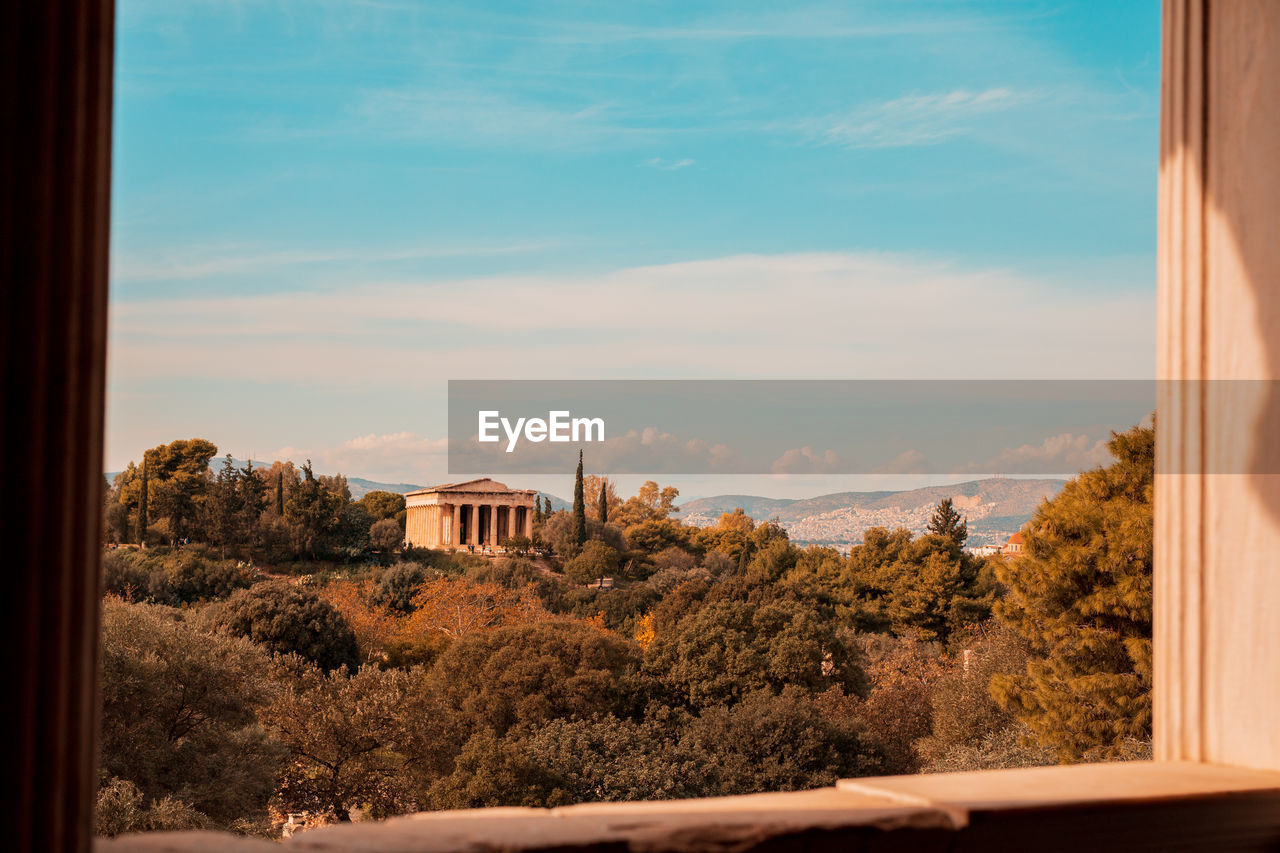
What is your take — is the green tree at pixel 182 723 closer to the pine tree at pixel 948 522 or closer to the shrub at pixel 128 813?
the shrub at pixel 128 813

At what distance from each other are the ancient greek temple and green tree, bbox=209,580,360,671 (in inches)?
808

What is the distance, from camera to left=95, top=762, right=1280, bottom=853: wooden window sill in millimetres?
1093

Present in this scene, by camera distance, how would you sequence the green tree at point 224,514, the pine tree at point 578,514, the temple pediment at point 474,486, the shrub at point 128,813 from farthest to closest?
the temple pediment at point 474,486, the pine tree at point 578,514, the green tree at point 224,514, the shrub at point 128,813

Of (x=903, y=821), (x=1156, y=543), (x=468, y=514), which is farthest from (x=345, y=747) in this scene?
(x=468, y=514)

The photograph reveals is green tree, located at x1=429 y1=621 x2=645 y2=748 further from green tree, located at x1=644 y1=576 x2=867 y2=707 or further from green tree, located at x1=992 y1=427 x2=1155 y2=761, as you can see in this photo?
green tree, located at x1=992 y1=427 x2=1155 y2=761

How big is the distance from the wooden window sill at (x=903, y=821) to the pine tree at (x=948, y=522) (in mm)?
31193

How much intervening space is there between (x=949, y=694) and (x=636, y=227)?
126ft

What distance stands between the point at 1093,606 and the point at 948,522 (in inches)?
878

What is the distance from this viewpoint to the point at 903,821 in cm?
125

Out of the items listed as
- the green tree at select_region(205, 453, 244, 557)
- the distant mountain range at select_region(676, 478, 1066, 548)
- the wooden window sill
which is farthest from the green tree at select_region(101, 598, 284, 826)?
the distant mountain range at select_region(676, 478, 1066, 548)

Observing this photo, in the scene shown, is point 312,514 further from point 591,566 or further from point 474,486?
point 474,486

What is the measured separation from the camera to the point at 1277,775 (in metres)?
1.57

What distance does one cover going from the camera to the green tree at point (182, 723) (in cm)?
1039

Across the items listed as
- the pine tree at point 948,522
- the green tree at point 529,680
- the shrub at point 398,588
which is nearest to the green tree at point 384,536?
the shrub at point 398,588
